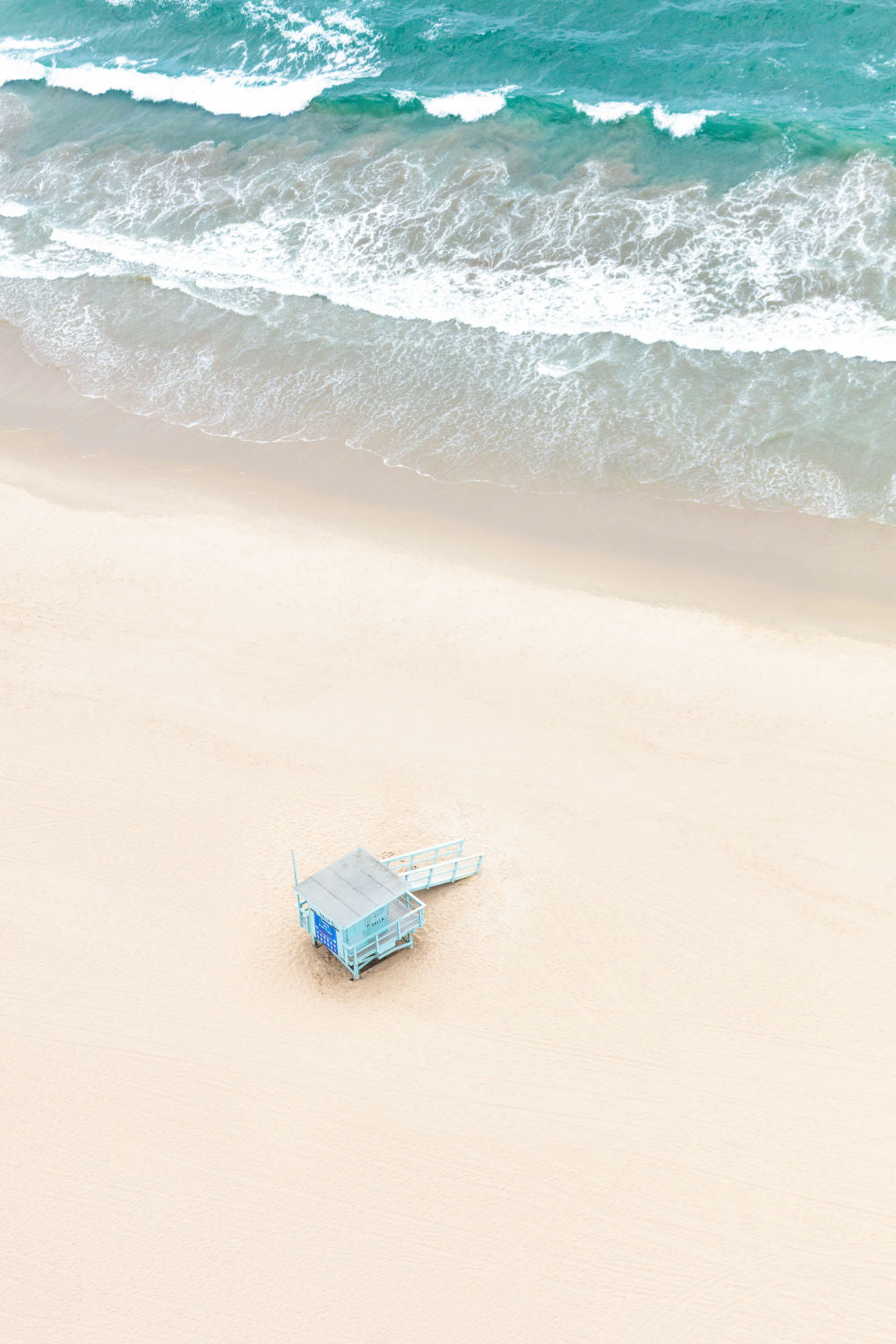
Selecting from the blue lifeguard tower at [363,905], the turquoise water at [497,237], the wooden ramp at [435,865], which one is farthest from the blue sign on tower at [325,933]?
the turquoise water at [497,237]

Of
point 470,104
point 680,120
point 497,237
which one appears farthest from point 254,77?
point 680,120

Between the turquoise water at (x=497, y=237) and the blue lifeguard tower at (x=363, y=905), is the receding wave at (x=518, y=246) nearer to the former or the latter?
the turquoise water at (x=497, y=237)

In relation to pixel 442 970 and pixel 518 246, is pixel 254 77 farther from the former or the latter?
pixel 442 970

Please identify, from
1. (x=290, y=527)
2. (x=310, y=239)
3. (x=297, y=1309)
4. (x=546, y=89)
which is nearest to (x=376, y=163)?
(x=310, y=239)

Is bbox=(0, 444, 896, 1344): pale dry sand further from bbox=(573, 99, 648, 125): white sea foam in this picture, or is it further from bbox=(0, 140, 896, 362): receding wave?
bbox=(573, 99, 648, 125): white sea foam

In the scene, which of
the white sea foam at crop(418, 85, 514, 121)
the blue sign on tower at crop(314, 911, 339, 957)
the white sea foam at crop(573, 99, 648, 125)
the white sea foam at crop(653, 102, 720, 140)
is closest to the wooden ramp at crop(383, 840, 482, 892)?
the blue sign on tower at crop(314, 911, 339, 957)
